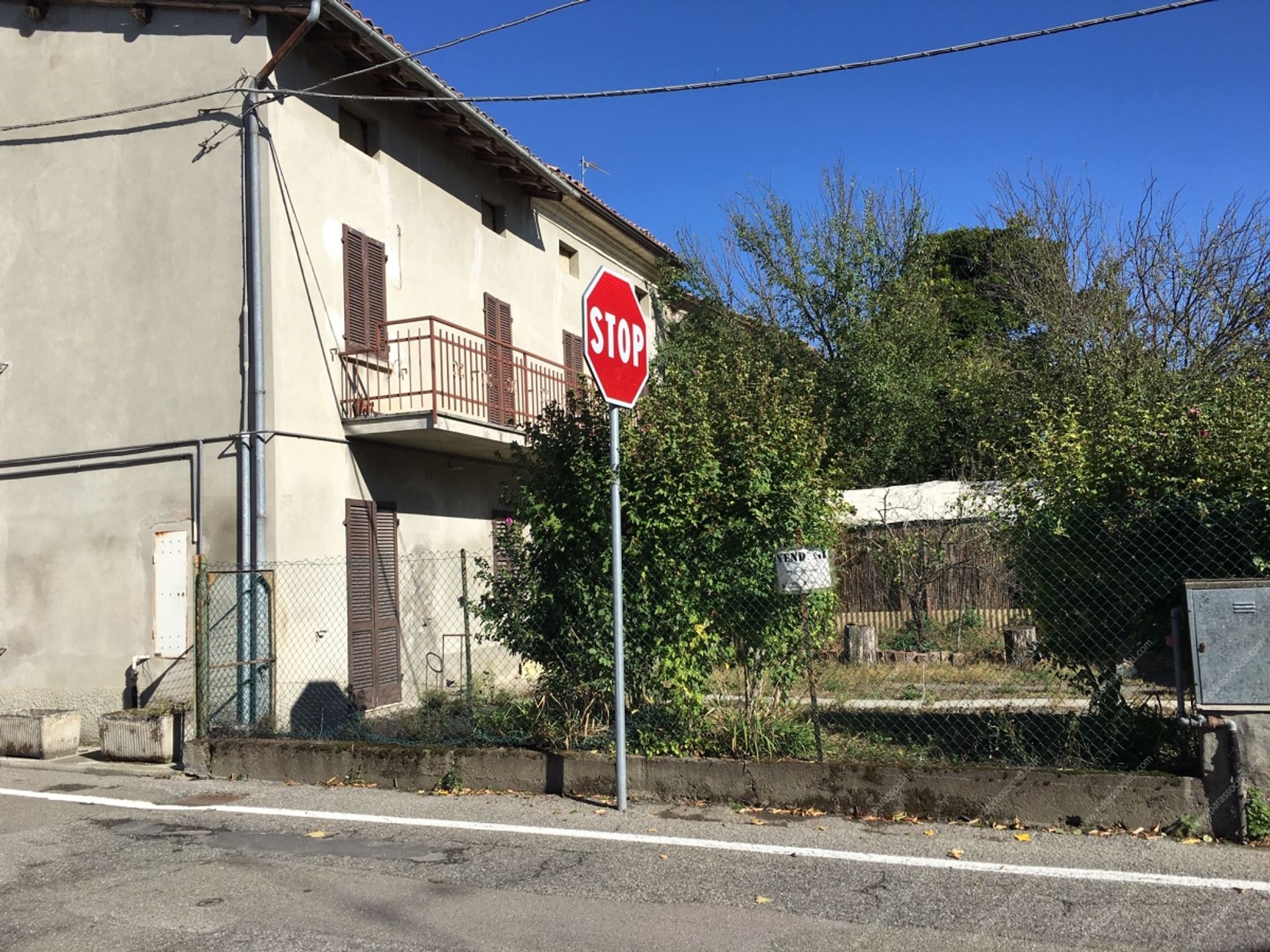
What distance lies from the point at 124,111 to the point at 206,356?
3088 millimetres

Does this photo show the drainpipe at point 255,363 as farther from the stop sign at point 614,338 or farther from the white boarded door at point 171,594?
the stop sign at point 614,338

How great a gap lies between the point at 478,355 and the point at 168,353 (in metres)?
4.05

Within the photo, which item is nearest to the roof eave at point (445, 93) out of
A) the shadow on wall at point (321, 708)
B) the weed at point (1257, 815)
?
the shadow on wall at point (321, 708)

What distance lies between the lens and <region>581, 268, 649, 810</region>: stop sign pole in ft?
21.5

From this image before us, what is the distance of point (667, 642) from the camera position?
7164mm

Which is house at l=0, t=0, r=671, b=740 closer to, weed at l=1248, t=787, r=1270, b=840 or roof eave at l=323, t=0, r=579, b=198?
roof eave at l=323, t=0, r=579, b=198

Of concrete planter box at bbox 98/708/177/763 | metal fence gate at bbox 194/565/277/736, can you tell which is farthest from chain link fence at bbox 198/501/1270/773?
concrete planter box at bbox 98/708/177/763

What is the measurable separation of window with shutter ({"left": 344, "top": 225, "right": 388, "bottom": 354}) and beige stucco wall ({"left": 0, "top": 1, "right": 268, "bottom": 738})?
1.41 meters

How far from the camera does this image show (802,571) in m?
6.70

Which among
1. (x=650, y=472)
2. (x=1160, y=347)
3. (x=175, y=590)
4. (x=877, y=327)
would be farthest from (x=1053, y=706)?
(x=877, y=327)

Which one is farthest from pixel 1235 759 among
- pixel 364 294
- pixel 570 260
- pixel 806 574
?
pixel 570 260

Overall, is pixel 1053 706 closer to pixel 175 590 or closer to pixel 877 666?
pixel 877 666

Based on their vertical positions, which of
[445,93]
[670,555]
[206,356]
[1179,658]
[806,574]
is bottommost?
[1179,658]

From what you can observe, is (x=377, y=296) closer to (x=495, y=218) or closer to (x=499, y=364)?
(x=499, y=364)
